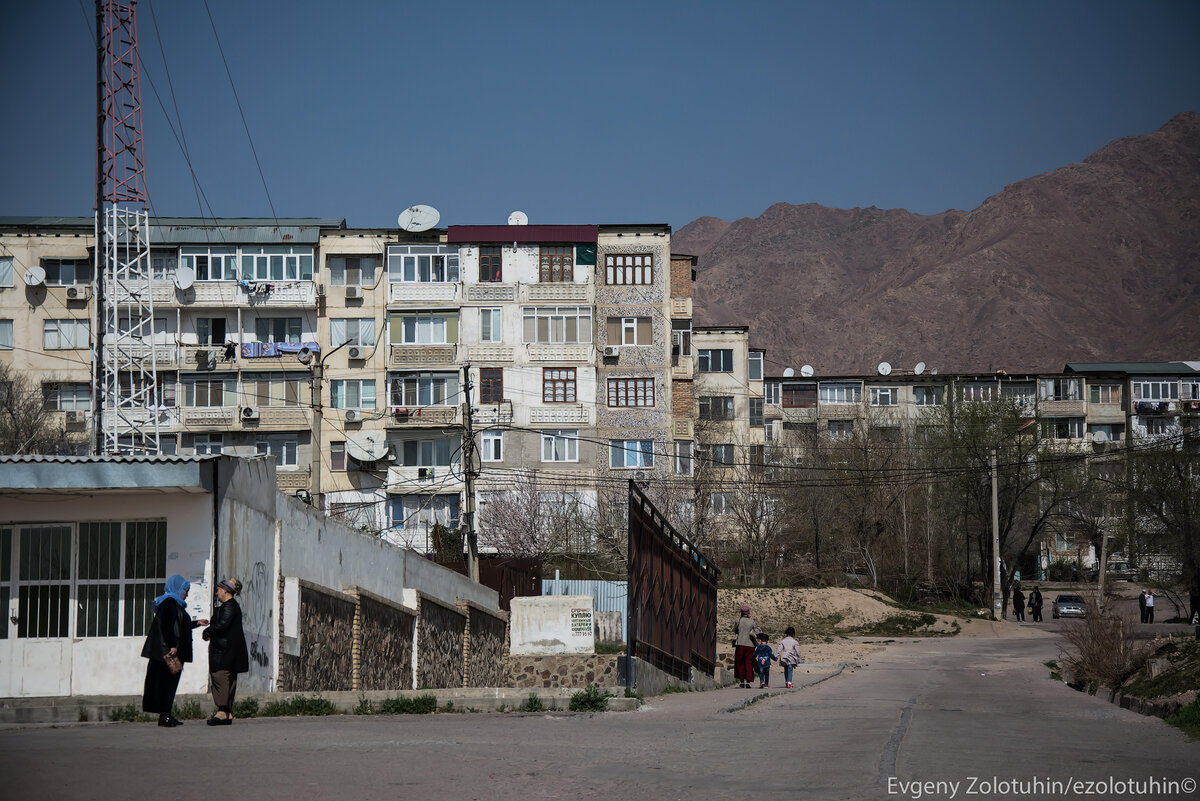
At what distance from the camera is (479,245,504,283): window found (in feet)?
200

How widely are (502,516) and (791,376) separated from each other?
3829 cm

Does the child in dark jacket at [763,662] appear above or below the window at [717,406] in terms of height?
below

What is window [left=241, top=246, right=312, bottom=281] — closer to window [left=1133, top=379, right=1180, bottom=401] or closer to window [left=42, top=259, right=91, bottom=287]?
window [left=42, top=259, right=91, bottom=287]

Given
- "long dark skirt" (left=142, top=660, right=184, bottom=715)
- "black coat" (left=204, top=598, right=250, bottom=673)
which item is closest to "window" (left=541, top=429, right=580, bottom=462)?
"black coat" (left=204, top=598, right=250, bottom=673)

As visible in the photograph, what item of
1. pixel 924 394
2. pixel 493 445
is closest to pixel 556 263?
pixel 493 445

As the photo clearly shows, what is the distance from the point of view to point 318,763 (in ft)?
32.4

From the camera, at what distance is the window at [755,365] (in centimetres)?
7888

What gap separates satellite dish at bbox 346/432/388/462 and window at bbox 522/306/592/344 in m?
8.73

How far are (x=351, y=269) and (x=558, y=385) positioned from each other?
11.5 m

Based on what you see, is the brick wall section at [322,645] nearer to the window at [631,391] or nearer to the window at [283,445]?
the window at [283,445]

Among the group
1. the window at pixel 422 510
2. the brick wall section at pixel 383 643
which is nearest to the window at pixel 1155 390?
the window at pixel 422 510

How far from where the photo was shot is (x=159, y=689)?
44.0ft

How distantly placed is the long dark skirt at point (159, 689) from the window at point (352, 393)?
48.0m

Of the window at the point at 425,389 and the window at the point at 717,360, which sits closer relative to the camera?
the window at the point at 425,389
